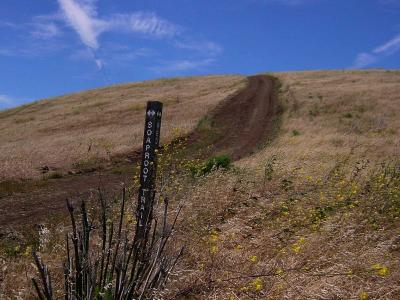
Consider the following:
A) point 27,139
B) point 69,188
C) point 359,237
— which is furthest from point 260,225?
point 27,139

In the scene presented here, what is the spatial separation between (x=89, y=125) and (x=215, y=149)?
506 inches

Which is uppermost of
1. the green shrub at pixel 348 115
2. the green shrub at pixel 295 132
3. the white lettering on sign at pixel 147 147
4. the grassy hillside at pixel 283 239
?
the green shrub at pixel 348 115

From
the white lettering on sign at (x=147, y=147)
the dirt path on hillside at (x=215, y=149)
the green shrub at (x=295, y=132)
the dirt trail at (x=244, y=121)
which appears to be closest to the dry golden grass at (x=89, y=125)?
the dirt path on hillside at (x=215, y=149)

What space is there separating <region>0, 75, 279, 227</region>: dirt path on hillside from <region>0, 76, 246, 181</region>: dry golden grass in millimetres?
1300

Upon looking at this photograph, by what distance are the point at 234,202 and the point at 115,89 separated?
165ft

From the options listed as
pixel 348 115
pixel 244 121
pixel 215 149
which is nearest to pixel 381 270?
pixel 215 149

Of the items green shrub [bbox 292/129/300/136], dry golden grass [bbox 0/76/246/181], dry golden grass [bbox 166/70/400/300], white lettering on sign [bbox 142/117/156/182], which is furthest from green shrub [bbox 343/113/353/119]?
white lettering on sign [bbox 142/117/156/182]

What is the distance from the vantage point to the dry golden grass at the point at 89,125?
2075 cm

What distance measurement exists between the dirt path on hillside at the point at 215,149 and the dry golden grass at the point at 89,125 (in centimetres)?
130

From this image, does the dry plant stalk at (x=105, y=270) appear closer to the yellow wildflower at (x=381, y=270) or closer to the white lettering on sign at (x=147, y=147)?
the white lettering on sign at (x=147, y=147)

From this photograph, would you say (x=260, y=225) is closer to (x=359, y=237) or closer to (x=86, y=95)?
(x=359, y=237)

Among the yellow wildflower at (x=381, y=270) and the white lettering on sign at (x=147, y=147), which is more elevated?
the white lettering on sign at (x=147, y=147)

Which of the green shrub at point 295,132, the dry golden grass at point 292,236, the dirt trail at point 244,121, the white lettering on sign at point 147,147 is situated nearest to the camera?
the dry golden grass at point 292,236

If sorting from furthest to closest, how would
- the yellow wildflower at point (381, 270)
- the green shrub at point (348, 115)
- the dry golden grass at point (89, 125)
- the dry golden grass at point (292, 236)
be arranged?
1. the green shrub at point (348, 115)
2. the dry golden grass at point (89, 125)
3. the dry golden grass at point (292, 236)
4. the yellow wildflower at point (381, 270)
